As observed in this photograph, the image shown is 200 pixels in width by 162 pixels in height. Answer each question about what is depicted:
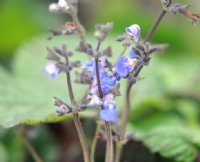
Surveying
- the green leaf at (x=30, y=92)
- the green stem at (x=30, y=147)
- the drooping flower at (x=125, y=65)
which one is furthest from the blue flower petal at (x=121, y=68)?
the green stem at (x=30, y=147)

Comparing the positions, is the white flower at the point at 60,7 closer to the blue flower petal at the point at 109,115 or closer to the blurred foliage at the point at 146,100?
the blue flower petal at the point at 109,115

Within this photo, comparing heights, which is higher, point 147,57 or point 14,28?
point 147,57

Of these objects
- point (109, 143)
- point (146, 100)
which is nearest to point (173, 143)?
point (109, 143)

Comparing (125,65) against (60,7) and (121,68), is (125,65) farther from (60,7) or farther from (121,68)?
(60,7)

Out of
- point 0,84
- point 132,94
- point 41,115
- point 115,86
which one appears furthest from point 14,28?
point 115,86

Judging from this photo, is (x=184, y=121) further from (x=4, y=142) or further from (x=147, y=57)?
(x=147, y=57)

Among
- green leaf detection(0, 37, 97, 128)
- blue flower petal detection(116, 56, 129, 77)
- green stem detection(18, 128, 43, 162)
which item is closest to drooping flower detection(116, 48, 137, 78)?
blue flower petal detection(116, 56, 129, 77)

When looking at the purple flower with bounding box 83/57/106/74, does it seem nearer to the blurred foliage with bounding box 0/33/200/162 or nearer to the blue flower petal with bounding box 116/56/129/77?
the blue flower petal with bounding box 116/56/129/77
